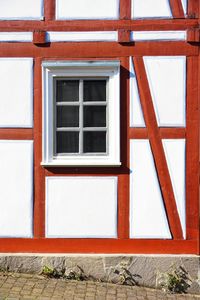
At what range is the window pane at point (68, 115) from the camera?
6.60 m

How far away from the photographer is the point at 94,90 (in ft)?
21.7

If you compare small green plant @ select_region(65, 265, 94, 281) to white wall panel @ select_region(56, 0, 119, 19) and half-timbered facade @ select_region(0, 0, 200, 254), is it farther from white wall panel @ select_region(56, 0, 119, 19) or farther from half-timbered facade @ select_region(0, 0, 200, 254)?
white wall panel @ select_region(56, 0, 119, 19)

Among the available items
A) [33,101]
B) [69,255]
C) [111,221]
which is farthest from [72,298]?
[33,101]

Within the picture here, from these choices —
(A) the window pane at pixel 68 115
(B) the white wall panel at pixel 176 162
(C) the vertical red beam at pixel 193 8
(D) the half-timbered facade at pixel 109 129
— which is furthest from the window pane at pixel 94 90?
(C) the vertical red beam at pixel 193 8

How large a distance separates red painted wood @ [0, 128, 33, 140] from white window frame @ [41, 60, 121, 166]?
0.75 ft

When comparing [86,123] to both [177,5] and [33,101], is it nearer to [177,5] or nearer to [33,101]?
[33,101]

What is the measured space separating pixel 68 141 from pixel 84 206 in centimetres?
95

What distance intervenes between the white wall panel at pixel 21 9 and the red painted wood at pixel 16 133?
5.12 feet

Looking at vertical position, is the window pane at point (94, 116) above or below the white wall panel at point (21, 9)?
below

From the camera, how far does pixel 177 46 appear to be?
6.44m

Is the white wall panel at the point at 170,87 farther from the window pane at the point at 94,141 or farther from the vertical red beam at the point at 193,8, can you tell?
the window pane at the point at 94,141

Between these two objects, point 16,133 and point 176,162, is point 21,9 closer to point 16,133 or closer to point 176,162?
point 16,133

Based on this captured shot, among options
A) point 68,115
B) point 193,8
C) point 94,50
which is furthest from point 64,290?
point 193,8

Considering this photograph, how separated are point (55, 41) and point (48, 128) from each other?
47.9 inches
